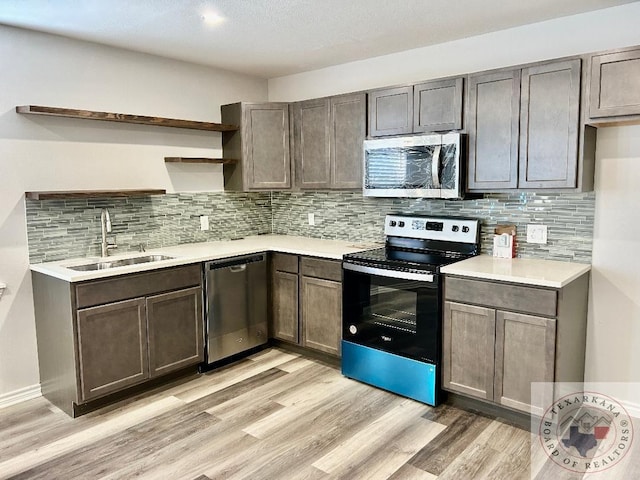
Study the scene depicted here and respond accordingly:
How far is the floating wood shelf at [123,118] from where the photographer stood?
10.0 feet

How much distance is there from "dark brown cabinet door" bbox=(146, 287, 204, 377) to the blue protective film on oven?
1086 mm

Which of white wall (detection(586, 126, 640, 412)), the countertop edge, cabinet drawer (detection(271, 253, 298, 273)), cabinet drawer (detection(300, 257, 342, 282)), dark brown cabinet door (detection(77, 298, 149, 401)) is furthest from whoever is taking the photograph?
cabinet drawer (detection(271, 253, 298, 273))

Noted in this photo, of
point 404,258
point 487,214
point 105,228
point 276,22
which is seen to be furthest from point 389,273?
point 105,228

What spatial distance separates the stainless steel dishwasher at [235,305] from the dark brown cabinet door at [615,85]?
253 centimetres

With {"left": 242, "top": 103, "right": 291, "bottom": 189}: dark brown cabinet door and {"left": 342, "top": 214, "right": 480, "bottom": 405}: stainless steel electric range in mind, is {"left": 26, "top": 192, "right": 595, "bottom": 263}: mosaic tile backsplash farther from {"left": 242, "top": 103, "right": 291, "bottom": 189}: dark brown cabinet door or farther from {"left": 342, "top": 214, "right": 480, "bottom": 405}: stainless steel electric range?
{"left": 242, "top": 103, "right": 291, "bottom": 189}: dark brown cabinet door

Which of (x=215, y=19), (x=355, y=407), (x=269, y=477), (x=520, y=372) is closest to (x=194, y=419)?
(x=269, y=477)

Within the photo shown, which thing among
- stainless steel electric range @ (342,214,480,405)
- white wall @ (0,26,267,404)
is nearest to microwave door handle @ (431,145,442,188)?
stainless steel electric range @ (342,214,480,405)

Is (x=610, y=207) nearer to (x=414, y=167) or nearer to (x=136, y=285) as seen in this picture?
(x=414, y=167)

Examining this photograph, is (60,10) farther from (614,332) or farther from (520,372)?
(614,332)

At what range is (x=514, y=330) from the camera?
2.71m

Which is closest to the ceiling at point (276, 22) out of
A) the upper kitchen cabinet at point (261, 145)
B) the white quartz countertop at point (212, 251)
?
the upper kitchen cabinet at point (261, 145)

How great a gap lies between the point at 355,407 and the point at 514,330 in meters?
1.09

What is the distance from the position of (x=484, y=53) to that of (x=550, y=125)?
2.80 feet

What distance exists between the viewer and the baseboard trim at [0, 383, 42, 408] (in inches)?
124
